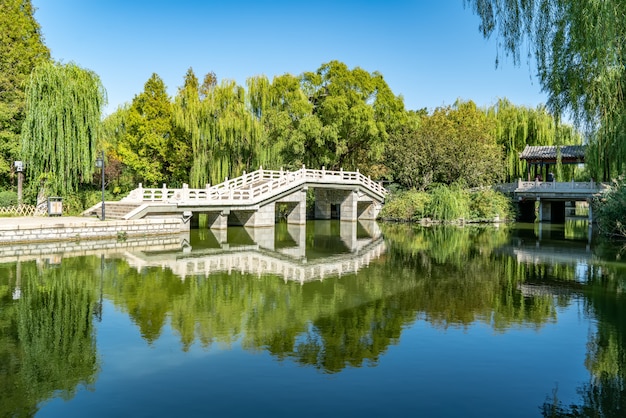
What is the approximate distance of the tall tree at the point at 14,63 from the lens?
942 inches

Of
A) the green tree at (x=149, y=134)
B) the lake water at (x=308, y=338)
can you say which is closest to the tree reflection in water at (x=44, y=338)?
the lake water at (x=308, y=338)

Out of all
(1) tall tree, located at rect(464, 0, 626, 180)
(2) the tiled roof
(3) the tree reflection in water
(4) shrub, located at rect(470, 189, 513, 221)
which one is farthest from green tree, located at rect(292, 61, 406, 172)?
(3) the tree reflection in water

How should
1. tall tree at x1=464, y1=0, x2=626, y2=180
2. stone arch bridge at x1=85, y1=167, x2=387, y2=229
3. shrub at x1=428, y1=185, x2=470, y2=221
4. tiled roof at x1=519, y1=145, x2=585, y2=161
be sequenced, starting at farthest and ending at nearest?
1. shrub at x1=428, y1=185, x2=470, y2=221
2. tiled roof at x1=519, y1=145, x2=585, y2=161
3. stone arch bridge at x1=85, y1=167, x2=387, y2=229
4. tall tree at x1=464, y1=0, x2=626, y2=180

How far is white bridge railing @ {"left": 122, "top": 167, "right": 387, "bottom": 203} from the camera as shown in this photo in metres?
22.8

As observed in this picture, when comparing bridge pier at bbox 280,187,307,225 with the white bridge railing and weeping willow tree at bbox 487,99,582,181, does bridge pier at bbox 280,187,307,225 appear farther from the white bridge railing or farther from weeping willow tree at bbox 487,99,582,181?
weeping willow tree at bbox 487,99,582,181

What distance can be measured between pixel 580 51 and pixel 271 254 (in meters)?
10.2

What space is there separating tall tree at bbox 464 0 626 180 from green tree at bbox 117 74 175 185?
20.9 m

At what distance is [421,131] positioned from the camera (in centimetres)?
3347

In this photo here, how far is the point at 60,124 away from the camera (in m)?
22.6

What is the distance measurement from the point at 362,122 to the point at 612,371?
84.2 ft

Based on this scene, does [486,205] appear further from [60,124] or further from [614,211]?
[60,124]

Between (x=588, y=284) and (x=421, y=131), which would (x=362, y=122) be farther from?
(x=588, y=284)

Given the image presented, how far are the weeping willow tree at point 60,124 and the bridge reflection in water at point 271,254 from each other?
5.93 meters

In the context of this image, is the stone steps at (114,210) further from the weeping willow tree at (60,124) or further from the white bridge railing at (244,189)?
the weeping willow tree at (60,124)
